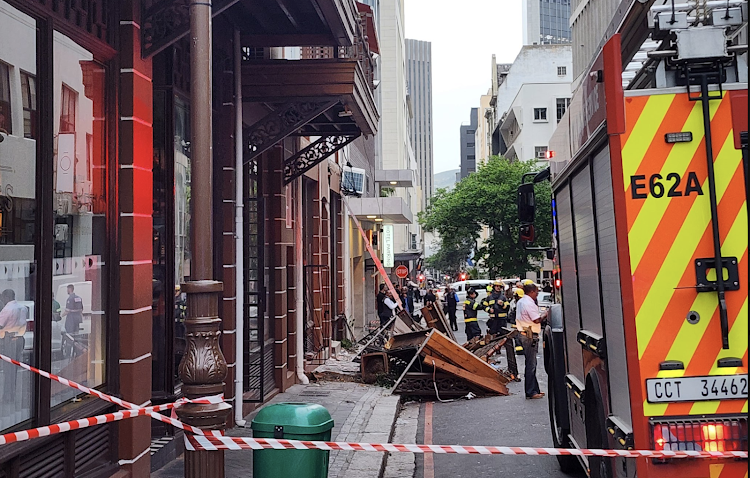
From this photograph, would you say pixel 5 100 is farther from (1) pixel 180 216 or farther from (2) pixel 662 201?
(1) pixel 180 216

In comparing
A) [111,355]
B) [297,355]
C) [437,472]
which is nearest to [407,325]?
[297,355]

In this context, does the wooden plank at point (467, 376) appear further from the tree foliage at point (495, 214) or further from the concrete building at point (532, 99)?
the concrete building at point (532, 99)

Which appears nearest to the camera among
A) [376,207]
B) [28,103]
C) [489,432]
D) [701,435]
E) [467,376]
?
[701,435]

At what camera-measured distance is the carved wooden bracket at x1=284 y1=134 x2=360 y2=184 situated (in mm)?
13312

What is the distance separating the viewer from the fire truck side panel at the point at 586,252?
518 centimetres

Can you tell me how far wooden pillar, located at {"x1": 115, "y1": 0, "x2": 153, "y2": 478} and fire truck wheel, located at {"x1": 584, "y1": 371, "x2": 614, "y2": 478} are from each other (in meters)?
3.39

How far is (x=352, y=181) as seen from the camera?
78.7ft

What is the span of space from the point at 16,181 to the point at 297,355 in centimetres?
974

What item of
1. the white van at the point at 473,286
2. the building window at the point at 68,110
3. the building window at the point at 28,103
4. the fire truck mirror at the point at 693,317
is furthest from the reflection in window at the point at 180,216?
the white van at the point at 473,286

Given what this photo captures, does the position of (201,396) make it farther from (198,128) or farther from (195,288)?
(198,128)

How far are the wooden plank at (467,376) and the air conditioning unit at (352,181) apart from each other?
11.0 metres

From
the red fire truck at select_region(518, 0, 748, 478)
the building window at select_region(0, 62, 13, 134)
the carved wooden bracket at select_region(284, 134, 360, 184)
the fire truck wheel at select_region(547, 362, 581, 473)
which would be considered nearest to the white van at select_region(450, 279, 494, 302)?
the carved wooden bracket at select_region(284, 134, 360, 184)

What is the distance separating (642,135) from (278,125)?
23.5ft

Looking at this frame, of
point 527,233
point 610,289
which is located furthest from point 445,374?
point 610,289
